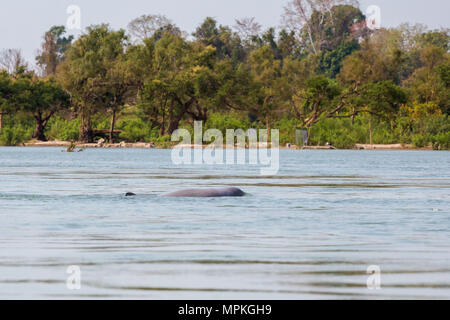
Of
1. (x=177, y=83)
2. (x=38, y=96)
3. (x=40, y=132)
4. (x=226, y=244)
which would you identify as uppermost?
(x=177, y=83)

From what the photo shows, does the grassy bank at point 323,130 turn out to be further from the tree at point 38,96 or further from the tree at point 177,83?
the tree at point 38,96

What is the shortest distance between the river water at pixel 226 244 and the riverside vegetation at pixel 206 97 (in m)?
49.6

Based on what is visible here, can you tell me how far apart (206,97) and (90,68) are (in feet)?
33.2

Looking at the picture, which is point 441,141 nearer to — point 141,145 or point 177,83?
point 177,83

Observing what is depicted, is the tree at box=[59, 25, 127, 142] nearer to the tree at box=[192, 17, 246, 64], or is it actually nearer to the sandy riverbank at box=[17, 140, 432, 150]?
the sandy riverbank at box=[17, 140, 432, 150]

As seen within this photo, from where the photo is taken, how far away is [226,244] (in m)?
11.8

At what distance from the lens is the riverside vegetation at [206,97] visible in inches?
2825

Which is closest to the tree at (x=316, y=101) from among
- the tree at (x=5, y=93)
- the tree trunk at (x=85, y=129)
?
the tree trunk at (x=85, y=129)

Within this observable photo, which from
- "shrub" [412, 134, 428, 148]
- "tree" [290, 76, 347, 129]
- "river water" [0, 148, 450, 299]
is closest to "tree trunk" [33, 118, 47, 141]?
"tree" [290, 76, 347, 129]

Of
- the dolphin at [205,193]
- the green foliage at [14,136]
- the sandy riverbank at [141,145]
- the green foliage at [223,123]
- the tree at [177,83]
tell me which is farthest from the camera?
the green foliage at [14,136]

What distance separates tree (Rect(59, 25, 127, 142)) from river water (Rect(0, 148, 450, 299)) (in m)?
52.1

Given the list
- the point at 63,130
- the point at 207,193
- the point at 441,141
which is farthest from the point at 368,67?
the point at 207,193

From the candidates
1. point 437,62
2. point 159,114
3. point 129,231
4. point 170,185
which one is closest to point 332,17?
point 437,62

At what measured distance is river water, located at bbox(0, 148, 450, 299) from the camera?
8492 mm
